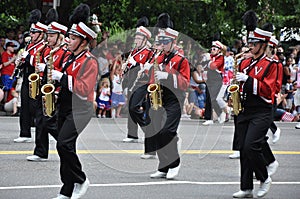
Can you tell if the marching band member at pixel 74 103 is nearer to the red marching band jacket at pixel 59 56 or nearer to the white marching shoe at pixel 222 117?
the red marching band jacket at pixel 59 56

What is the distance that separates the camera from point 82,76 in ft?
29.3

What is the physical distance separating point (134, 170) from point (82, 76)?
2948 mm

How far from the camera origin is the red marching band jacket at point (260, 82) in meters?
9.55

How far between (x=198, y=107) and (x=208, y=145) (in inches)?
231

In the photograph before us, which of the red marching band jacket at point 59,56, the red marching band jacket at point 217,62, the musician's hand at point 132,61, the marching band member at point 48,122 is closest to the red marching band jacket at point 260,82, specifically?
the red marching band jacket at point 59,56

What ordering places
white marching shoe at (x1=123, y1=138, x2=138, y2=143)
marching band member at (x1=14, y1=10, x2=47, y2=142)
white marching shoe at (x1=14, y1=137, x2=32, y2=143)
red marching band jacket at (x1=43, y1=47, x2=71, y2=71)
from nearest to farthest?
red marching band jacket at (x1=43, y1=47, x2=71, y2=71) < marching band member at (x1=14, y1=10, x2=47, y2=142) < white marching shoe at (x1=14, y1=137, x2=32, y2=143) < white marching shoe at (x1=123, y1=138, x2=138, y2=143)

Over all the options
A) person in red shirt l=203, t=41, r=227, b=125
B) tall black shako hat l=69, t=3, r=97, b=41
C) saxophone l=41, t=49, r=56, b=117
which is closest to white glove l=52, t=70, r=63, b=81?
saxophone l=41, t=49, r=56, b=117

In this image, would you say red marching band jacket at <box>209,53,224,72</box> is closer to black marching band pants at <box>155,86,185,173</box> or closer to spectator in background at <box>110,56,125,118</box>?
spectator in background at <box>110,56,125,118</box>

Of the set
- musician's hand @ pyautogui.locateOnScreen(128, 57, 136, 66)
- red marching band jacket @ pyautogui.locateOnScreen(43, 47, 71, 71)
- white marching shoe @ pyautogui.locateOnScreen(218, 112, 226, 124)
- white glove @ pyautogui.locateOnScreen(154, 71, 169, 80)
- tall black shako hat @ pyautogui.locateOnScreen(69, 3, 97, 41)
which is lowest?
white marching shoe @ pyautogui.locateOnScreen(218, 112, 226, 124)

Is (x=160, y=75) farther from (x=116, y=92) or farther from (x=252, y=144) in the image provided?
(x=116, y=92)

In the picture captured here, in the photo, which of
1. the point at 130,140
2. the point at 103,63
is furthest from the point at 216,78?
the point at 130,140

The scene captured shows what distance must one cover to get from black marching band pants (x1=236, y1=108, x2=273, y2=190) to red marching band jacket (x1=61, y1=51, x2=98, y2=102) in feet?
5.86

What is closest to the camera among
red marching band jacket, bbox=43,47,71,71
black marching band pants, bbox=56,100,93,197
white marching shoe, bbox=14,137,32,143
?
black marching band pants, bbox=56,100,93,197

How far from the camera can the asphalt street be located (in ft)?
32.3
